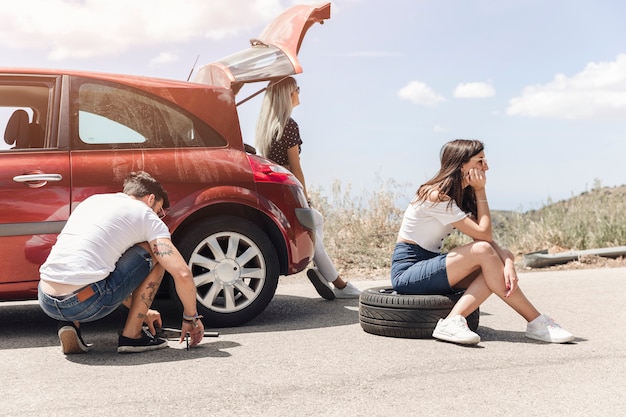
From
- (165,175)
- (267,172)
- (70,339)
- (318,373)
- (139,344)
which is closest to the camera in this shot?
(318,373)

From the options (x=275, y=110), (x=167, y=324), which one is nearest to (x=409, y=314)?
(x=167, y=324)

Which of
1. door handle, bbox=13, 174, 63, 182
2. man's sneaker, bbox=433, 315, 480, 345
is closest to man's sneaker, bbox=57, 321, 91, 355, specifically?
door handle, bbox=13, 174, 63, 182

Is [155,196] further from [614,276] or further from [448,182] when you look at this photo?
[614,276]

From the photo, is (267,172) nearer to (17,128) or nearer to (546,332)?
(17,128)

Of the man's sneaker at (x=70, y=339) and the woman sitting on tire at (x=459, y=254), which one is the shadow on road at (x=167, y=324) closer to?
the man's sneaker at (x=70, y=339)

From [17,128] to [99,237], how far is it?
162 centimetres

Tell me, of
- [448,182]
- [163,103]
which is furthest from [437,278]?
[163,103]

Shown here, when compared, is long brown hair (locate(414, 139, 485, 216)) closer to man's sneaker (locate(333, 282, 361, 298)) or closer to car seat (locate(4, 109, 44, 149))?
man's sneaker (locate(333, 282, 361, 298))

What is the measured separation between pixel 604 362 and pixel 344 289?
10.9 ft

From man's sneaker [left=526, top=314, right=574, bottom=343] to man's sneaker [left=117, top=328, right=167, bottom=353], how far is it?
2.61m

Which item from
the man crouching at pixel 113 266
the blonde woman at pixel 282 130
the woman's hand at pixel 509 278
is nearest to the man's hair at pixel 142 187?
the man crouching at pixel 113 266

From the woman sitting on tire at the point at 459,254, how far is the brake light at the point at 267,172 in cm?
109

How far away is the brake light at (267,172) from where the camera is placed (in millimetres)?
6398

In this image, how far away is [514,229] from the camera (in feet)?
42.7
